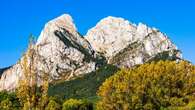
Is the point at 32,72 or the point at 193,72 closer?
the point at 32,72

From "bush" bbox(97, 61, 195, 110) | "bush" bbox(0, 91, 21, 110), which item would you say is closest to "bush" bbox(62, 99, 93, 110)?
"bush" bbox(0, 91, 21, 110)

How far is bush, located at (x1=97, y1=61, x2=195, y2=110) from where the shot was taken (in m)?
95.9

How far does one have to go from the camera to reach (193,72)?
332 feet

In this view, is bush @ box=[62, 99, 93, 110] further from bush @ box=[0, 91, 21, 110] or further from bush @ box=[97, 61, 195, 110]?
bush @ box=[97, 61, 195, 110]

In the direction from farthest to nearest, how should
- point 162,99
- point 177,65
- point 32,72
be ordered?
1. point 177,65
2. point 162,99
3. point 32,72

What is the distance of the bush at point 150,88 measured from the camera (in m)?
95.9

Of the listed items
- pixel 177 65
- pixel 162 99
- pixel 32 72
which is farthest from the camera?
pixel 177 65

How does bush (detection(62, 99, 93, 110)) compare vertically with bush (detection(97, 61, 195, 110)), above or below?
above

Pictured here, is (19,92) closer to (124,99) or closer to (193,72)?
(124,99)

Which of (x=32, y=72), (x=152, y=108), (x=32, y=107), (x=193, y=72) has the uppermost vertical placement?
(x=193, y=72)

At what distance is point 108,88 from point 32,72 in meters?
71.1

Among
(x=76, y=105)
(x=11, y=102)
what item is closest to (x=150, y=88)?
(x=11, y=102)

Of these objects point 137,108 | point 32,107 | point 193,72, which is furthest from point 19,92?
Answer: point 193,72

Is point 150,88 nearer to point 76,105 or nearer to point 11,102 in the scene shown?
point 11,102
